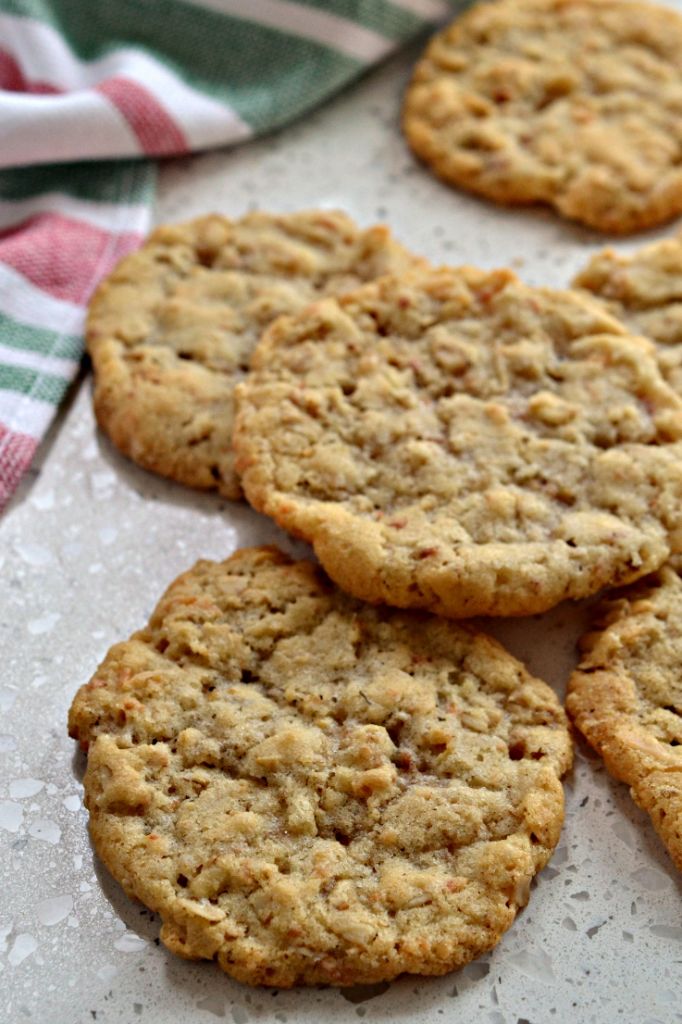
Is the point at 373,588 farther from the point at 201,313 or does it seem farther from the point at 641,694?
the point at 201,313

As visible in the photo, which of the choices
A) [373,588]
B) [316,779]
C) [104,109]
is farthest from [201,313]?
[316,779]

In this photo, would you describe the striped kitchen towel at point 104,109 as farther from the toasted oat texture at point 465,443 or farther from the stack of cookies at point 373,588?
the toasted oat texture at point 465,443

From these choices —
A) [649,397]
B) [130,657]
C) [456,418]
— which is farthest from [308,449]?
[649,397]

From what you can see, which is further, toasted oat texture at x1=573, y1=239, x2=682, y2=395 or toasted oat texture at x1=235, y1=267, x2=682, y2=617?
toasted oat texture at x1=573, y1=239, x2=682, y2=395

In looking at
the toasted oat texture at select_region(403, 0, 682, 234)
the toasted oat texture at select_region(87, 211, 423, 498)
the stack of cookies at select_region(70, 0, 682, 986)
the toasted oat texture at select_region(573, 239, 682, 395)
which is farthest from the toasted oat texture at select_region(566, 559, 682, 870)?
the toasted oat texture at select_region(403, 0, 682, 234)

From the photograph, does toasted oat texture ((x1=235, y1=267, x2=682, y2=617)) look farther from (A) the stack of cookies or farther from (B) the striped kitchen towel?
(B) the striped kitchen towel
